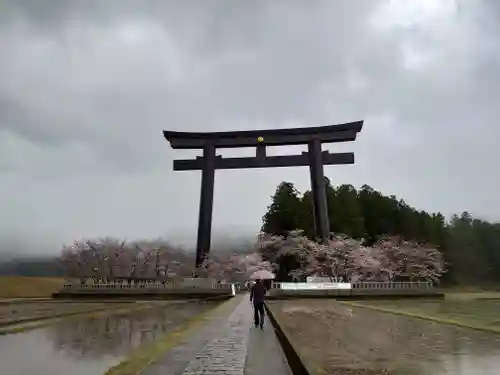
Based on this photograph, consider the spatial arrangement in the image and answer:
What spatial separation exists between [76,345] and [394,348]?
6489 millimetres

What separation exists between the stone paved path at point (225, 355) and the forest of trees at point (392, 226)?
46024mm

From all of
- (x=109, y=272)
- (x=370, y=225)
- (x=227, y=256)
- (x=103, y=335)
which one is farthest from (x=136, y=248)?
(x=103, y=335)

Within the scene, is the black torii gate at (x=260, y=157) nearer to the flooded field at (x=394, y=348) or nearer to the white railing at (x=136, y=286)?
the white railing at (x=136, y=286)

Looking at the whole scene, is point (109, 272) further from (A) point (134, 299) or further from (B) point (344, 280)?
(B) point (344, 280)

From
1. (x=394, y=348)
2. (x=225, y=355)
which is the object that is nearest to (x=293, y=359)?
(x=225, y=355)

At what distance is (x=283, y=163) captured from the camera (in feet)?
143

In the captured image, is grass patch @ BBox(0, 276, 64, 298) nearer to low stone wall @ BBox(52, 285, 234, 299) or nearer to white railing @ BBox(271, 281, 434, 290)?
low stone wall @ BBox(52, 285, 234, 299)

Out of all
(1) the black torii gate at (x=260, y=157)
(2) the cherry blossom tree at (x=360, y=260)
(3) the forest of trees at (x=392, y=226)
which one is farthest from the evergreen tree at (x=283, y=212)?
(1) the black torii gate at (x=260, y=157)

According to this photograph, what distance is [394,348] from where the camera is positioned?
9.99m

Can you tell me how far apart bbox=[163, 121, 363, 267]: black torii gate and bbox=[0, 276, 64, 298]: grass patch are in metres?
14.5

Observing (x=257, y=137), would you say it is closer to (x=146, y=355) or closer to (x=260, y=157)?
(x=260, y=157)

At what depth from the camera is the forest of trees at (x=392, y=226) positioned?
197ft

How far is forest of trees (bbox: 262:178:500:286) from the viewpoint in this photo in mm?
60188

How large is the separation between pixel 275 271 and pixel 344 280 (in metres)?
11.4
